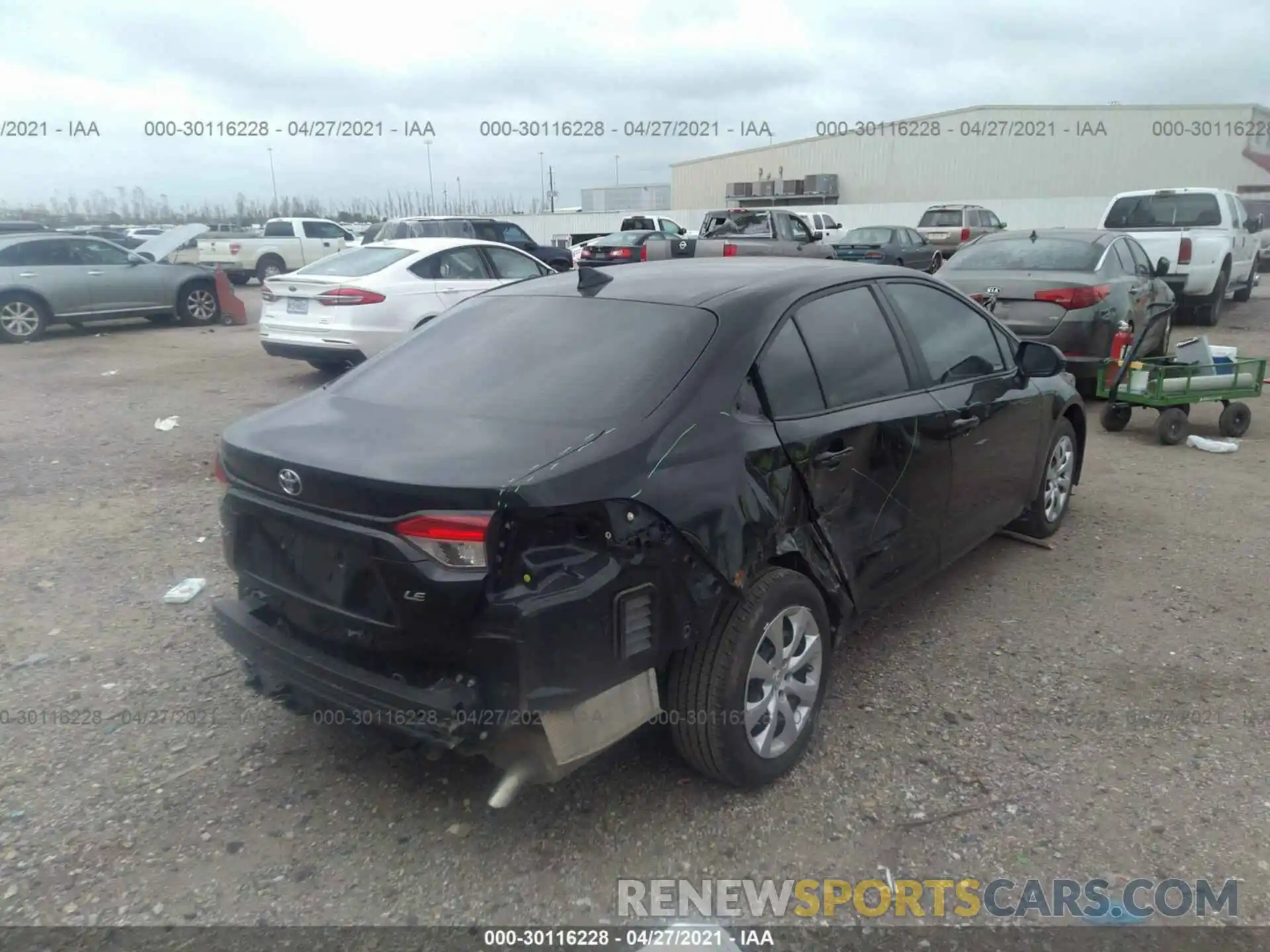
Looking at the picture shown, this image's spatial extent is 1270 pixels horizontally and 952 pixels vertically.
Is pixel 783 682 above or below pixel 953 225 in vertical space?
below

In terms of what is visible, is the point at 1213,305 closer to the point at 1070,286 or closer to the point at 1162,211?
the point at 1162,211

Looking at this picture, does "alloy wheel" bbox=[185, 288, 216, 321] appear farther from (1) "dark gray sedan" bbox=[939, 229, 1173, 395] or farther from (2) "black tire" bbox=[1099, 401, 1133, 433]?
(2) "black tire" bbox=[1099, 401, 1133, 433]

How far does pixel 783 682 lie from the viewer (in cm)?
312

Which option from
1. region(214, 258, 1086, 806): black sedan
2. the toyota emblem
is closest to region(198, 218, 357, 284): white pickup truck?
region(214, 258, 1086, 806): black sedan

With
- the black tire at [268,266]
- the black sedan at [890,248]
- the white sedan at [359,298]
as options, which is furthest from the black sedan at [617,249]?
the white sedan at [359,298]

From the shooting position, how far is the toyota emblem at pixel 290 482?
276 centimetres

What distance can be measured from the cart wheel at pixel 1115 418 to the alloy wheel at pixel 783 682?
5787 millimetres

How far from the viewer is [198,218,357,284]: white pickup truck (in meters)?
22.8

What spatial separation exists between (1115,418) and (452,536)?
280 inches

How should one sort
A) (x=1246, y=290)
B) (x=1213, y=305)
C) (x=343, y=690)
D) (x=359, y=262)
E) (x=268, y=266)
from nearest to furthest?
(x=343, y=690) < (x=359, y=262) < (x=1213, y=305) < (x=1246, y=290) < (x=268, y=266)

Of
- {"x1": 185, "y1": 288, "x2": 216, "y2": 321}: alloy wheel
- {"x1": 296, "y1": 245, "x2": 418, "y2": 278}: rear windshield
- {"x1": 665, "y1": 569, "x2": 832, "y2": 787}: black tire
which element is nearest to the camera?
{"x1": 665, "y1": 569, "x2": 832, "y2": 787}: black tire

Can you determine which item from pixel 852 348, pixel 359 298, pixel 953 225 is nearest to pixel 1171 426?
pixel 852 348

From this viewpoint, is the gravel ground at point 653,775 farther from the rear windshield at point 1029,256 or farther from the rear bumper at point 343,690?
the rear windshield at point 1029,256

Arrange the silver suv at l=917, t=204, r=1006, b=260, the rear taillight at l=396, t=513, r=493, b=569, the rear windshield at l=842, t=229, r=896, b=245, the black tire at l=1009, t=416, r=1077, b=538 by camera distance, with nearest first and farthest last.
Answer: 1. the rear taillight at l=396, t=513, r=493, b=569
2. the black tire at l=1009, t=416, r=1077, b=538
3. the rear windshield at l=842, t=229, r=896, b=245
4. the silver suv at l=917, t=204, r=1006, b=260
